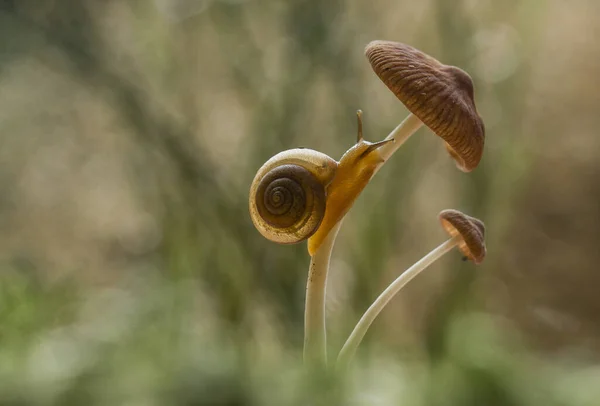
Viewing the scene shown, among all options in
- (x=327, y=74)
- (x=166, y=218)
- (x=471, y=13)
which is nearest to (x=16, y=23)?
(x=166, y=218)

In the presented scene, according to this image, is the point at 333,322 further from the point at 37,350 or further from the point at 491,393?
the point at 37,350

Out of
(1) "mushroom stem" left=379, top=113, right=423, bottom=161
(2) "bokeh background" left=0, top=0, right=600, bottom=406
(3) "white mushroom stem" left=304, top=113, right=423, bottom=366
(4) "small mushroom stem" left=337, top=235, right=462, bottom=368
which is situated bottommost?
(4) "small mushroom stem" left=337, top=235, right=462, bottom=368

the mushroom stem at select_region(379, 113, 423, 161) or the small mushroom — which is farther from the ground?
the mushroom stem at select_region(379, 113, 423, 161)

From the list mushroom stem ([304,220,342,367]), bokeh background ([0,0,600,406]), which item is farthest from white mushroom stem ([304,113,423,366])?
bokeh background ([0,0,600,406])

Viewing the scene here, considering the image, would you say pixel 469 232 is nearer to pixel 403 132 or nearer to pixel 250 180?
pixel 403 132

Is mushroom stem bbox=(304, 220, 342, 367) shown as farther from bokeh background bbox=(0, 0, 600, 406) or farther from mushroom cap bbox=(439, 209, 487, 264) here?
bokeh background bbox=(0, 0, 600, 406)

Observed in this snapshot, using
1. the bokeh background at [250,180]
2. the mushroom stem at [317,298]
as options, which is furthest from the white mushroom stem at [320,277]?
the bokeh background at [250,180]

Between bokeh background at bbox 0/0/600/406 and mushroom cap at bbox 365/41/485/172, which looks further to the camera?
bokeh background at bbox 0/0/600/406
